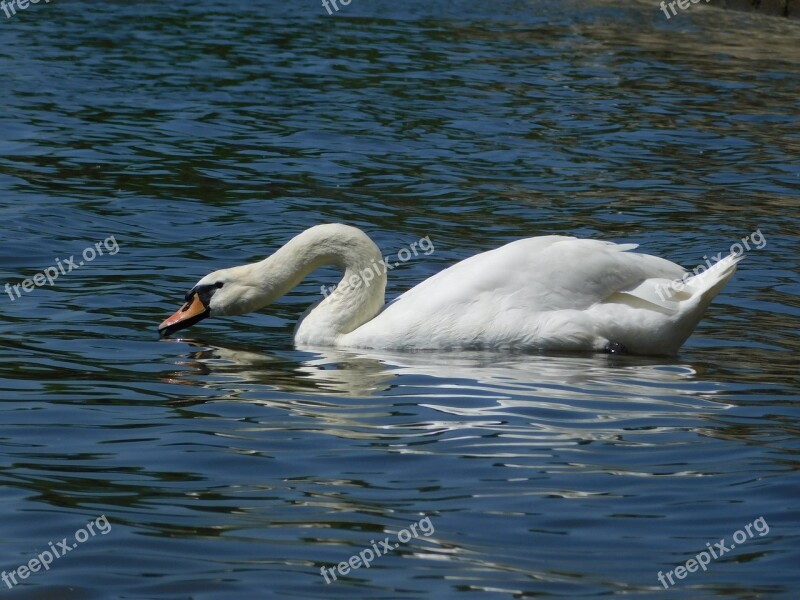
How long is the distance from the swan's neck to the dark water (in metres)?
0.31

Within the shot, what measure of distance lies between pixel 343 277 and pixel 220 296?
2.51 feet

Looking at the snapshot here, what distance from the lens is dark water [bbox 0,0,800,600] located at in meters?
5.43

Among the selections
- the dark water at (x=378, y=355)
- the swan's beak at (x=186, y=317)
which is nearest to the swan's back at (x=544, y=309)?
the dark water at (x=378, y=355)

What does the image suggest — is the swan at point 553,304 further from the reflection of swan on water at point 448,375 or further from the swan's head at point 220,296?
the swan's head at point 220,296

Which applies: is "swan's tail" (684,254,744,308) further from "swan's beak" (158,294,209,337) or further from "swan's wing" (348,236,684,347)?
"swan's beak" (158,294,209,337)

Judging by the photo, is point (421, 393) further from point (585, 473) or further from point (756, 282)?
point (756, 282)

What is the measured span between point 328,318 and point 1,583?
14.0 feet

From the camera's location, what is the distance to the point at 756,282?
1072 cm

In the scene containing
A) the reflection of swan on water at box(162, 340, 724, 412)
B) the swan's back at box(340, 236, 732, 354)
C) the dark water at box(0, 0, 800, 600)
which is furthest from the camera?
the swan's back at box(340, 236, 732, 354)

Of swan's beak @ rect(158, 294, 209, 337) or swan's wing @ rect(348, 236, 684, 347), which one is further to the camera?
swan's beak @ rect(158, 294, 209, 337)

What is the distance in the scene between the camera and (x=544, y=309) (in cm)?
873

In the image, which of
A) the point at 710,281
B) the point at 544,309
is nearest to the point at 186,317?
the point at 544,309

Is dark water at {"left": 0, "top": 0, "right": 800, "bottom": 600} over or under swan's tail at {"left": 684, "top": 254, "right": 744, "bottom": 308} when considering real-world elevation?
under

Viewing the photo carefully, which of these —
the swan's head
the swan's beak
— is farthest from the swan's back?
the swan's beak
